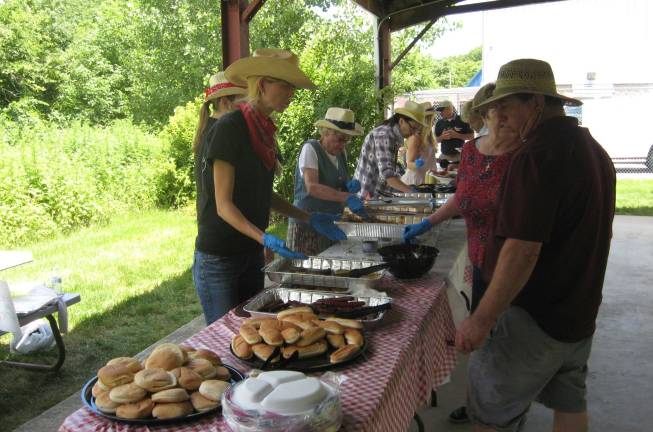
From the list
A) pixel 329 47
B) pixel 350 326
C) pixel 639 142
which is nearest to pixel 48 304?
pixel 350 326

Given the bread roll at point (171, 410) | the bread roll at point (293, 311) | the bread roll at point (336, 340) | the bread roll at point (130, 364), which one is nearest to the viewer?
the bread roll at point (171, 410)

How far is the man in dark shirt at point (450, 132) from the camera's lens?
669cm

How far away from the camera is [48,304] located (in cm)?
313

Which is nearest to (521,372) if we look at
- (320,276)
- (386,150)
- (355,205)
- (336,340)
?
(336,340)

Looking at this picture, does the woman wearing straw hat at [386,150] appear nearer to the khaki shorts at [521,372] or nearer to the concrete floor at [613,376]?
the concrete floor at [613,376]

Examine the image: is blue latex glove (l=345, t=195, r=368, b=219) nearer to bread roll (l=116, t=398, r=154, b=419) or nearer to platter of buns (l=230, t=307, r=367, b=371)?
platter of buns (l=230, t=307, r=367, b=371)

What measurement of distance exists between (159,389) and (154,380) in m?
0.02

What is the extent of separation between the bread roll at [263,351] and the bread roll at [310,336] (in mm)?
72

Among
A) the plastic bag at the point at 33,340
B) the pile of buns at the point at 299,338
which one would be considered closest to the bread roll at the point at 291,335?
the pile of buns at the point at 299,338

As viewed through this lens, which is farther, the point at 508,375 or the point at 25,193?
the point at 25,193

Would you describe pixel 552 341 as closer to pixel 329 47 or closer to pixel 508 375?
pixel 508 375

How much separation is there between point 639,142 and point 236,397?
14130mm

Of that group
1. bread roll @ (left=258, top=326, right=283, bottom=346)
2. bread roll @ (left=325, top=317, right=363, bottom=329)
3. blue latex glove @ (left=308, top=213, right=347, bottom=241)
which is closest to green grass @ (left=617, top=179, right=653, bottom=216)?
blue latex glove @ (left=308, top=213, right=347, bottom=241)

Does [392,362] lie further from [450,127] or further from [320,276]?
[450,127]
